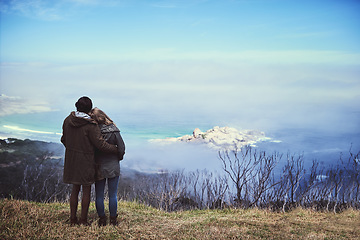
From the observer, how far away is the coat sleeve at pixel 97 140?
5.65m

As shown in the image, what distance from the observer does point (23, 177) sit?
16453 mm

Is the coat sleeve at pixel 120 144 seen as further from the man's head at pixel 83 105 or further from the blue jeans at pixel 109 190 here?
the man's head at pixel 83 105

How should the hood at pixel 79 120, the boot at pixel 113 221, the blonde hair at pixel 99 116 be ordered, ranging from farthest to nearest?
the boot at pixel 113 221
the blonde hair at pixel 99 116
the hood at pixel 79 120

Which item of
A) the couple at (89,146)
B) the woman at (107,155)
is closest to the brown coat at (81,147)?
the couple at (89,146)

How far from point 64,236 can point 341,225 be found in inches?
230

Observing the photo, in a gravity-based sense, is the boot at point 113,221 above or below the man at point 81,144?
below

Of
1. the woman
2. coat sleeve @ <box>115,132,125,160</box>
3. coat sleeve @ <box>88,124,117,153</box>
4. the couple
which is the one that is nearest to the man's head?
the couple

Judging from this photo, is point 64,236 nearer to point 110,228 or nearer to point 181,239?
point 110,228

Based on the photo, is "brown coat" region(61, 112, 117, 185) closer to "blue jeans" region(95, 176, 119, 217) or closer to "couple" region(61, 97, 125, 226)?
"couple" region(61, 97, 125, 226)

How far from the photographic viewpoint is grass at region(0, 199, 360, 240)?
6012mm

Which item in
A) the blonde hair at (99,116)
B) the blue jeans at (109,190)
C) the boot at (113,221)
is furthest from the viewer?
the boot at (113,221)

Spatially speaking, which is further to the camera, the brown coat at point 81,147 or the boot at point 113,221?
the boot at point 113,221

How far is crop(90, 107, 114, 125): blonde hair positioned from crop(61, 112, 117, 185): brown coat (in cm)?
12

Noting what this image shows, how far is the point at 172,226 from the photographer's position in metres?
6.88
